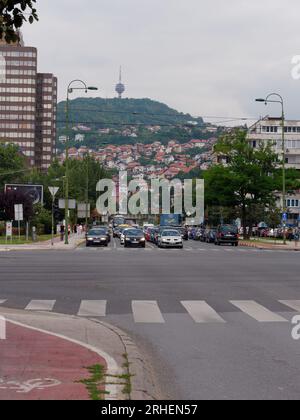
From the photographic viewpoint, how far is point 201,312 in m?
15.9

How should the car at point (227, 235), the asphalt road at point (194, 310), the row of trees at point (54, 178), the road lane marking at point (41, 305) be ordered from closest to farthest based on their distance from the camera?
1. the asphalt road at point (194, 310)
2. the road lane marking at point (41, 305)
3. the car at point (227, 235)
4. the row of trees at point (54, 178)

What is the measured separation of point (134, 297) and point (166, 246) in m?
35.8

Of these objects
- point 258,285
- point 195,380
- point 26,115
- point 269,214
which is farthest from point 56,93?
point 195,380

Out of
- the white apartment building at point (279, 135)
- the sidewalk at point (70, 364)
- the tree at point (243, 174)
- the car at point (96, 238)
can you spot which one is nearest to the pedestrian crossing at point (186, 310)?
the sidewalk at point (70, 364)

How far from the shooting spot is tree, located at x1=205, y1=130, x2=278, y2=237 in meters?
73.2

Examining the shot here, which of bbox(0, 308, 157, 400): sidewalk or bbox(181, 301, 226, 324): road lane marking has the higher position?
bbox(0, 308, 157, 400): sidewalk

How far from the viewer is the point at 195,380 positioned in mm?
9117

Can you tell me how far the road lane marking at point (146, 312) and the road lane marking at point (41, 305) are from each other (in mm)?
1899

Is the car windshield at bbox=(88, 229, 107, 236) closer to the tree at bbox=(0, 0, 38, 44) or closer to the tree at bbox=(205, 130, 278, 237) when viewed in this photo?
the tree at bbox=(205, 130, 278, 237)

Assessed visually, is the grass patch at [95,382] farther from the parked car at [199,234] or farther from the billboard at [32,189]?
the billboard at [32,189]

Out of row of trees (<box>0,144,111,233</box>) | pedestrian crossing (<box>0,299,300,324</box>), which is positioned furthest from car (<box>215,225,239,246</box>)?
pedestrian crossing (<box>0,299,300,324</box>)

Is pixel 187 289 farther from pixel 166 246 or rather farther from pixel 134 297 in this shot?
pixel 166 246

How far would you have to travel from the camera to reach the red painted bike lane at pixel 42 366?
25.5 ft

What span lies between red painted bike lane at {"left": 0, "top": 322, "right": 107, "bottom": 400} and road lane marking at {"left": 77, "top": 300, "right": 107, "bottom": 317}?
3.46 meters
